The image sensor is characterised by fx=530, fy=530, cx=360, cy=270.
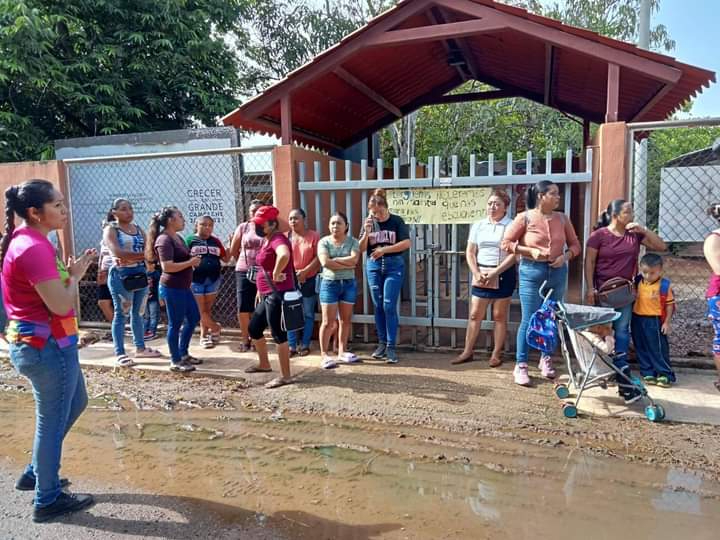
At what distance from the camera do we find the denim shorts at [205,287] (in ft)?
20.4

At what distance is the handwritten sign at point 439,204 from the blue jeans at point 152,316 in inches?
140

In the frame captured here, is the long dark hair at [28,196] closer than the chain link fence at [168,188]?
Yes

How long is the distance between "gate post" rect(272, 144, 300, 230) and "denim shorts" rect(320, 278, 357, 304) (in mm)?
988

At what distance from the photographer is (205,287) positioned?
6.26 meters

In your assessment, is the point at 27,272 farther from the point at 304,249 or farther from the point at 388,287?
the point at 388,287

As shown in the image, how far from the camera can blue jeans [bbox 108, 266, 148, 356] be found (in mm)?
5633

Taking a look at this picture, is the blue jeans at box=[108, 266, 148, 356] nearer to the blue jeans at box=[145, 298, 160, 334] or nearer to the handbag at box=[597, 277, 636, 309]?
the blue jeans at box=[145, 298, 160, 334]

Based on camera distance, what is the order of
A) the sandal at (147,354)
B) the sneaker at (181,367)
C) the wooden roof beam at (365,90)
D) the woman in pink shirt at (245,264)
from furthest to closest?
the wooden roof beam at (365,90) < the sandal at (147,354) < the woman in pink shirt at (245,264) < the sneaker at (181,367)

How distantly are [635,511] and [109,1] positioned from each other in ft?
38.8

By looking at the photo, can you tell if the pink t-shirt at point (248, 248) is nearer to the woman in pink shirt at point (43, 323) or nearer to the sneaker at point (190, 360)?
the sneaker at point (190, 360)

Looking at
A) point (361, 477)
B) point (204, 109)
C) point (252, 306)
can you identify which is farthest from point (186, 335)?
point (204, 109)

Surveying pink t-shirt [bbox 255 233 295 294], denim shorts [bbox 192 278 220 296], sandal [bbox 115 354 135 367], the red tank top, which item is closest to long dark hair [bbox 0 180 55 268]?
pink t-shirt [bbox 255 233 295 294]

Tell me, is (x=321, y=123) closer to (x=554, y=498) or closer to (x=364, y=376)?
(x=364, y=376)

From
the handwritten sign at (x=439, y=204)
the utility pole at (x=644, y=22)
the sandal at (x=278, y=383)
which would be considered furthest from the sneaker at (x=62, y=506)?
the utility pole at (x=644, y=22)
